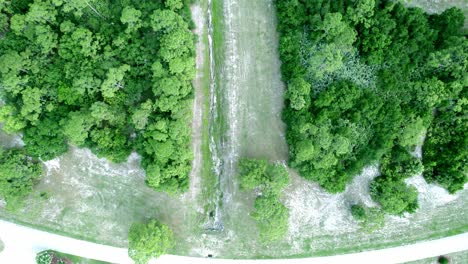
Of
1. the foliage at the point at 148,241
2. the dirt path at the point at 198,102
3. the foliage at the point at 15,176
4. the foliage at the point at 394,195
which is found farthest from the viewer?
the dirt path at the point at 198,102

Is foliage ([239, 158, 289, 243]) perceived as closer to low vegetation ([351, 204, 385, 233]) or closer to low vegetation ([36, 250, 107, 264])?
low vegetation ([351, 204, 385, 233])

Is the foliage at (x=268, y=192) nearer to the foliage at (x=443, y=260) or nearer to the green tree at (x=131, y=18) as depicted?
the green tree at (x=131, y=18)

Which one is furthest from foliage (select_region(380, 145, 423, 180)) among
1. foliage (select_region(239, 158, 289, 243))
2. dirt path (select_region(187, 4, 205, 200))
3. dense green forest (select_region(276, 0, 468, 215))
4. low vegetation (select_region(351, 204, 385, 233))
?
dirt path (select_region(187, 4, 205, 200))

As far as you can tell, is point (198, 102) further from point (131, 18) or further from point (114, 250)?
point (114, 250)

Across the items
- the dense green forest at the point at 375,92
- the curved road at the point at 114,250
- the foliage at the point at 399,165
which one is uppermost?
the dense green forest at the point at 375,92

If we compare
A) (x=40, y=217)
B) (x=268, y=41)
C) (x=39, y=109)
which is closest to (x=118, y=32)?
(x=39, y=109)

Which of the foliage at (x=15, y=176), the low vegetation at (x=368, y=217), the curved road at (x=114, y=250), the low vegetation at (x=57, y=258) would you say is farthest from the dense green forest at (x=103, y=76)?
the low vegetation at (x=368, y=217)

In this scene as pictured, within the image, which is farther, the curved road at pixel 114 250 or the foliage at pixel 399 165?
the curved road at pixel 114 250
